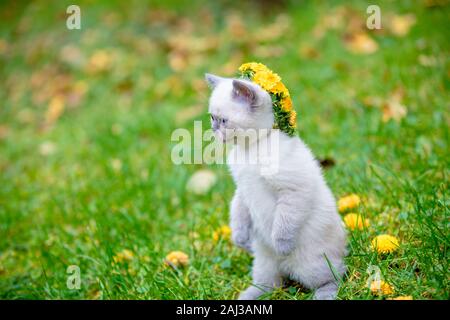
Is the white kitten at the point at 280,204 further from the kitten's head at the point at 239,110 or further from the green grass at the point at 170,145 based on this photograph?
the green grass at the point at 170,145

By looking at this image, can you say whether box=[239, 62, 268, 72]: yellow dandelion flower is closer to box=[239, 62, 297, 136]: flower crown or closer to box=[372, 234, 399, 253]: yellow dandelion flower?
box=[239, 62, 297, 136]: flower crown

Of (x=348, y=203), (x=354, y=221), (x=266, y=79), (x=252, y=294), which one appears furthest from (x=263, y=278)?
(x=266, y=79)

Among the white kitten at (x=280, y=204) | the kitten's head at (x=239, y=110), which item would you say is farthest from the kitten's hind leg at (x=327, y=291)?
the kitten's head at (x=239, y=110)

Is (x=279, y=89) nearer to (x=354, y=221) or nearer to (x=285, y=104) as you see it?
(x=285, y=104)

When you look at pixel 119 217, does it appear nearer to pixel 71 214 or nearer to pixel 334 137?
pixel 71 214

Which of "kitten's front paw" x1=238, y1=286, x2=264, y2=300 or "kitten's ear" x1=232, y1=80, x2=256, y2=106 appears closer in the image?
"kitten's ear" x1=232, y1=80, x2=256, y2=106

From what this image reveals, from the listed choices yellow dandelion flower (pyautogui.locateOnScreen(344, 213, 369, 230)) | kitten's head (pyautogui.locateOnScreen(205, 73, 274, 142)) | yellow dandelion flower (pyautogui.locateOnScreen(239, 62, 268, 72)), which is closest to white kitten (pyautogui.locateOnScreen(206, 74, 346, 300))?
kitten's head (pyautogui.locateOnScreen(205, 73, 274, 142))

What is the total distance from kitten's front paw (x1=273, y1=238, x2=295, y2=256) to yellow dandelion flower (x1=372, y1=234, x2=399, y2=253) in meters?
0.42

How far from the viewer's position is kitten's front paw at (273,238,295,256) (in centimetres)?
217

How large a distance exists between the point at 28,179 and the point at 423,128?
3430 mm

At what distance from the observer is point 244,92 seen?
212 cm

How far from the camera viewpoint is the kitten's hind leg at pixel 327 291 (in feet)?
7.29

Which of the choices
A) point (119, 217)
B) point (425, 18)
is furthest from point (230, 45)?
point (119, 217)
